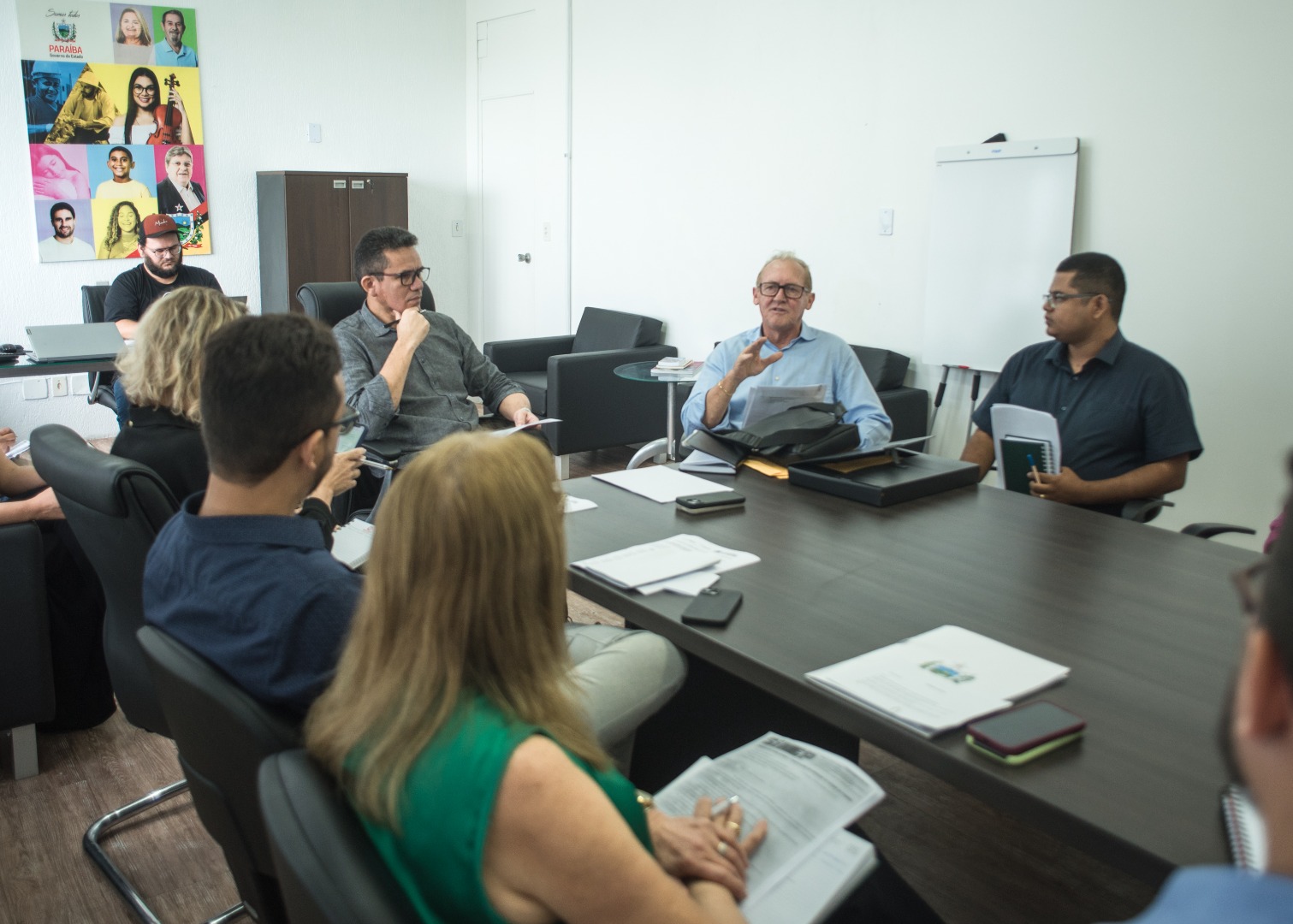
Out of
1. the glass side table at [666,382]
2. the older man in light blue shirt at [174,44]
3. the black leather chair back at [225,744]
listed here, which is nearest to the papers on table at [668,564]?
the black leather chair back at [225,744]

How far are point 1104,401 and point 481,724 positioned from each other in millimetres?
2661

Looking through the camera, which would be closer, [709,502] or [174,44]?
[709,502]

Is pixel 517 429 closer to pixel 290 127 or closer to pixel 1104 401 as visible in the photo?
pixel 1104 401

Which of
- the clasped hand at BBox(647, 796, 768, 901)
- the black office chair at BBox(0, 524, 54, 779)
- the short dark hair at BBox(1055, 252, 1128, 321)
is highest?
the short dark hair at BBox(1055, 252, 1128, 321)

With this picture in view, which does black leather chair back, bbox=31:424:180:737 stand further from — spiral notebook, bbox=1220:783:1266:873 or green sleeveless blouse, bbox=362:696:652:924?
spiral notebook, bbox=1220:783:1266:873

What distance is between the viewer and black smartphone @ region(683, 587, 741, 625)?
174cm

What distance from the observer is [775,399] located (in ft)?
9.96

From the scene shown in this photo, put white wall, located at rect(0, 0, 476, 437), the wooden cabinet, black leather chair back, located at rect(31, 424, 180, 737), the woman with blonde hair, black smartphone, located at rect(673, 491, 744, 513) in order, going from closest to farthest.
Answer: black leather chair back, located at rect(31, 424, 180, 737)
the woman with blonde hair
black smartphone, located at rect(673, 491, 744, 513)
white wall, located at rect(0, 0, 476, 437)
the wooden cabinet

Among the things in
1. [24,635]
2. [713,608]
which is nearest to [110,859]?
[24,635]

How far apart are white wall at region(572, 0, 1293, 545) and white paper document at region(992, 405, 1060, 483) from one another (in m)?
1.42

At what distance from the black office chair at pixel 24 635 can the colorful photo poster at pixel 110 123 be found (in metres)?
4.29

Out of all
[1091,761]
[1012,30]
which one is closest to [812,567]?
[1091,761]

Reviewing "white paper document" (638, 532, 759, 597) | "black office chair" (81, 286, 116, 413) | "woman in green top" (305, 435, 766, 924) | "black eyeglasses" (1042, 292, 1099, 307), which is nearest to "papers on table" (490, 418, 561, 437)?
"woman in green top" (305, 435, 766, 924)

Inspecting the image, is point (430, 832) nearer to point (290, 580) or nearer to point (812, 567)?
point (290, 580)
